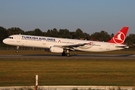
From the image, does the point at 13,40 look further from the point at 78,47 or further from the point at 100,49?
the point at 100,49

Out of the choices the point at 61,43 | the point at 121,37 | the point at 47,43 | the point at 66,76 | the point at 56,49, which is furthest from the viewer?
the point at 121,37

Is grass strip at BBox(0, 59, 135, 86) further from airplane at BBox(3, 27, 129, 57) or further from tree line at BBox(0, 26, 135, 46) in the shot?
tree line at BBox(0, 26, 135, 46)

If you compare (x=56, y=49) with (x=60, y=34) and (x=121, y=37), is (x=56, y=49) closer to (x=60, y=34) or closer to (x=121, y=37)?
(x=121, y=37)

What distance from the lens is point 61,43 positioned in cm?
4081

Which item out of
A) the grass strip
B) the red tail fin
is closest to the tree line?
the red tail fin

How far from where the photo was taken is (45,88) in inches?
438

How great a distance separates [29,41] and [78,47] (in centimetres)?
988

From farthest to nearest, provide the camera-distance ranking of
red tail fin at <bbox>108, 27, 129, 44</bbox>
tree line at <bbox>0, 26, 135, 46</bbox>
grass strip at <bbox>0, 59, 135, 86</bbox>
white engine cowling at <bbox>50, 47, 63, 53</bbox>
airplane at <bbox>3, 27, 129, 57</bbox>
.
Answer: tree line at <bbox>0, 26, 135, 46</bbox> < red tail fin at <bbox>108, 27, 129, 44</bbox> < airplane at <bbox>3, 27, 129, 57</bbox> < white engine cowling at <bbox>50, 47, 63, 53</bbox> < grass strip at <bbox>0, 59, 135, 86</bbox>

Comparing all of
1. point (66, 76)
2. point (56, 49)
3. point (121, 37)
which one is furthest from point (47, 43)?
point (66, 76)

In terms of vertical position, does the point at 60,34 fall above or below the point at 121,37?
above

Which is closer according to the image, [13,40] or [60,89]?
[60,89]

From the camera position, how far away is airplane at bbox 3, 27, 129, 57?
127 feet

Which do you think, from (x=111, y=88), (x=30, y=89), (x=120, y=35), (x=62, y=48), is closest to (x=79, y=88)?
(x=111, y=88)

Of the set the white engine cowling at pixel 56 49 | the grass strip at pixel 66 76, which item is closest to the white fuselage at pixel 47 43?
the white engine cowling at pixel 56 49
